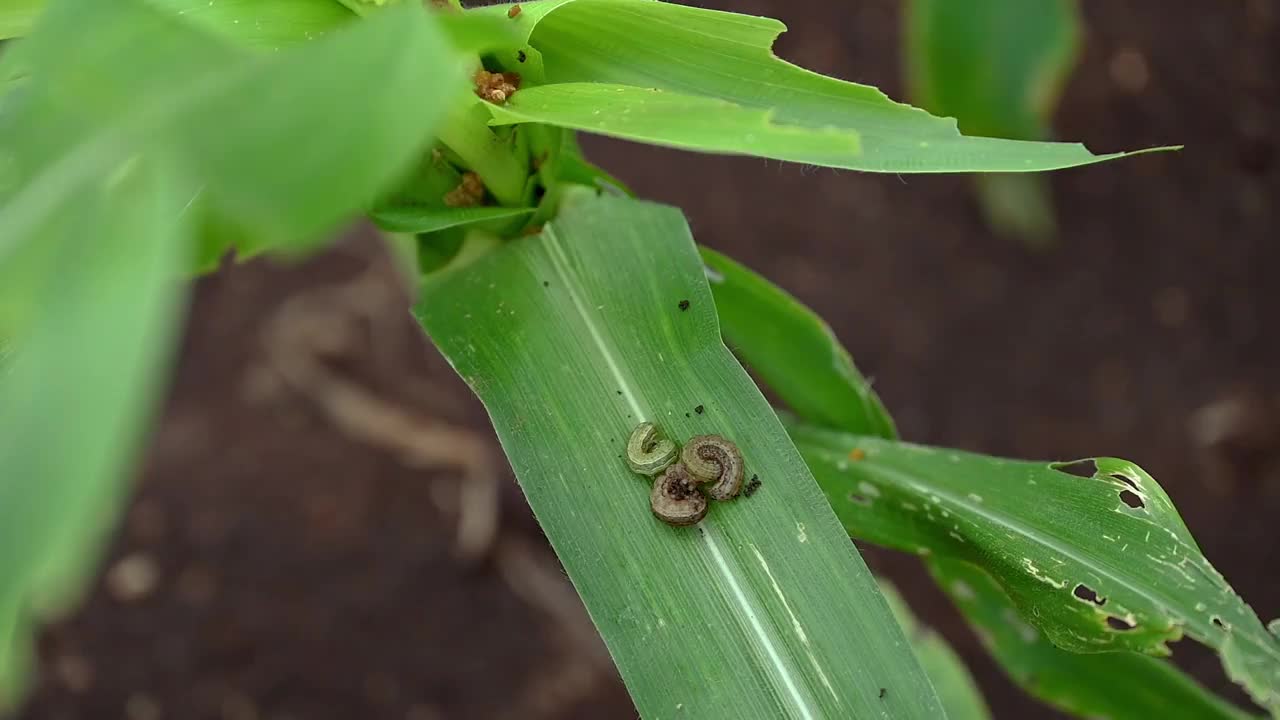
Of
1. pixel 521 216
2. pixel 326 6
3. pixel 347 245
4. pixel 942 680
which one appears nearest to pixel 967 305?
pixel 942 680

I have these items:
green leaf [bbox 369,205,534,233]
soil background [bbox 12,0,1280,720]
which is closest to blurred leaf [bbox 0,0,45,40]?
green leaf [bbox 369,205,534,233]

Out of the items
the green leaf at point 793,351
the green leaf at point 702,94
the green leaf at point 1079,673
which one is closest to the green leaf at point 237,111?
the green leaf at point 702,94

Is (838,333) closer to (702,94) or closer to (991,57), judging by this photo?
(991,57)

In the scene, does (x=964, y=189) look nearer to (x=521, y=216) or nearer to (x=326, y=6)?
(x=521, y=216)

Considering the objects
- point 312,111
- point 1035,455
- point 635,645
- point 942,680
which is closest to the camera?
point 312,111

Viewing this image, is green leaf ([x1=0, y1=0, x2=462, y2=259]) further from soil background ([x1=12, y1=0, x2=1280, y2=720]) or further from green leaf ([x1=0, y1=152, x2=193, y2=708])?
soil background ([x1=12, y1=0, x2=1280, y2=720])

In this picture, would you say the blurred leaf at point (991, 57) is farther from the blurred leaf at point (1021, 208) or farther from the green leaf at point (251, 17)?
the green leaf at point (251, 17)
